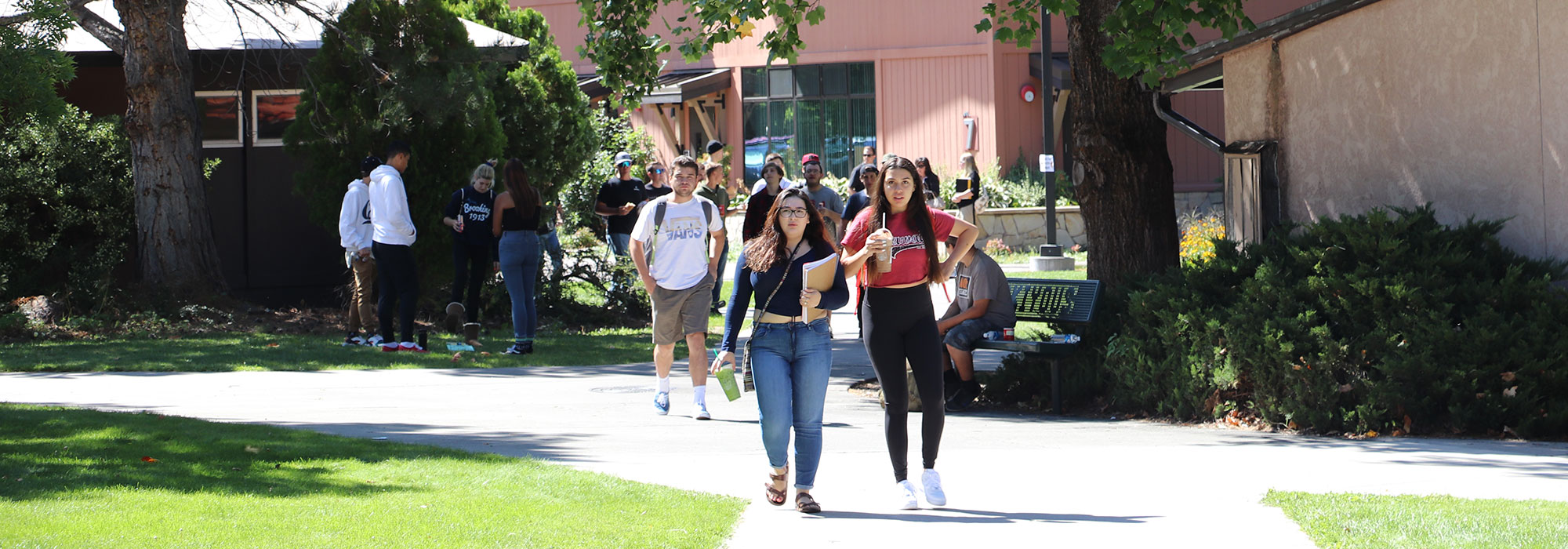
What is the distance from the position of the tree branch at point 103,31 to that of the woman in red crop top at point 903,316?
10.9 meters

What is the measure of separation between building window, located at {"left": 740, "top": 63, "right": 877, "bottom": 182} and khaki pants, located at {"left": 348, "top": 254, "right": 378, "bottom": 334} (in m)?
15.9

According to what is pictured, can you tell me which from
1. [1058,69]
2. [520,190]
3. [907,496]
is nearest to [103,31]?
[520,190]

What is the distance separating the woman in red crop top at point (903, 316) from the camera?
6.42 metres

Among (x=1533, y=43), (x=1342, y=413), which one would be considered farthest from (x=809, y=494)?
(x=1533, y=43)

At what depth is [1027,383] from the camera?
999 cm

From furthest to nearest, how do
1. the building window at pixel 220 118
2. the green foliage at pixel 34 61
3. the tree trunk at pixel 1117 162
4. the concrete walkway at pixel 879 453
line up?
the building window at pixel 220 118 → the tree trunk at pixel 1117 162 → the green foliage at pixel 34 61 → the concrete walkway at pixel 879 453

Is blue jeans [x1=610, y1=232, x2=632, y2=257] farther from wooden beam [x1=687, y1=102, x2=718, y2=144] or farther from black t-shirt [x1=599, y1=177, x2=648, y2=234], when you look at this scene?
wooden beam [x1=687, y1=102, x2=718, y2=144]

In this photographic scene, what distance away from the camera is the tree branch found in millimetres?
14750

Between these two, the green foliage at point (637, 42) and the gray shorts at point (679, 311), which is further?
the green foliage at point (637, 42)

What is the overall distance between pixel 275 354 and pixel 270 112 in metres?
5.18

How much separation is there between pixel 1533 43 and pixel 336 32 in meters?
10.7

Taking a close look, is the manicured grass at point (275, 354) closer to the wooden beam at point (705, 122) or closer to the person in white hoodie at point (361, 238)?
the person in white hoodie at point (361, 238)

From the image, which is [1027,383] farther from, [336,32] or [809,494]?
[336,32]

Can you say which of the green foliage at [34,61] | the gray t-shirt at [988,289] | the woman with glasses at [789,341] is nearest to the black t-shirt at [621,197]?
the gray t-shirt at [988,289]
